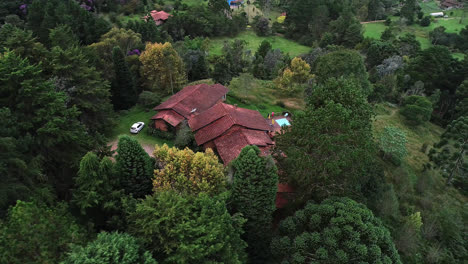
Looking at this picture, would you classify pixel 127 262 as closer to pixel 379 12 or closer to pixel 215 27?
pixel 215 27

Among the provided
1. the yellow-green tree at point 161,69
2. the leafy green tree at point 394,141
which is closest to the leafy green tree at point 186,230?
the leafy green tree at point 394,141

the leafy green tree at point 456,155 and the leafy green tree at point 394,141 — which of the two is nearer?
the leafy green tree at point 456,155

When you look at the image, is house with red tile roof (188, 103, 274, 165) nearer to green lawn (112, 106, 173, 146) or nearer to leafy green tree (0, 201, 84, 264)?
green lawn (112, 106, 173, 146)

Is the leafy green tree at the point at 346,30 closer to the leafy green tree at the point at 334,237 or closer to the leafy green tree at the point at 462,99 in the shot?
the leafy green tree at the point at 462,99

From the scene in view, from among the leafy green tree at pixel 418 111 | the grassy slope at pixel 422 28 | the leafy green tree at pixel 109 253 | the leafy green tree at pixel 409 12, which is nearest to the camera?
the leafy green tree at pixel 109 253

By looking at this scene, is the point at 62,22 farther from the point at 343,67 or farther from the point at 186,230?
the point at 186,230

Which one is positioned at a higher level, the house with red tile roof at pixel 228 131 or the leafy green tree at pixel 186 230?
the leafy green tree at pixel 186 230

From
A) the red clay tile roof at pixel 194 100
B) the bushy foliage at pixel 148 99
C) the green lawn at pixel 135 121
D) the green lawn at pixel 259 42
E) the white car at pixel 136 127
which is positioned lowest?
the green lawn at pixel 259 42
